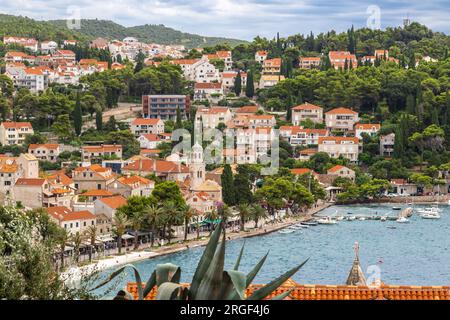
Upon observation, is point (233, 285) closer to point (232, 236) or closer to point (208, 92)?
point (232, 236)

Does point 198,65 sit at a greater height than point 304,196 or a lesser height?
greater

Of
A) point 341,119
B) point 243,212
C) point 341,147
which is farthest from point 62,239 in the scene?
point 341,119

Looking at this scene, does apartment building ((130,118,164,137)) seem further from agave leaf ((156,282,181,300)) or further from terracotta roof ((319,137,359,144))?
agave leaf ((156,282,181,300))

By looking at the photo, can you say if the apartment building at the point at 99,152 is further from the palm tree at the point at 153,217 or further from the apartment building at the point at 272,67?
the apartment building at the point at 272,67

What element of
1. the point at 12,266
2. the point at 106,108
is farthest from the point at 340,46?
the point at 12,266

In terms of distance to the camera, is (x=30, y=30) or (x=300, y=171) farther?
(x=30, y=30)

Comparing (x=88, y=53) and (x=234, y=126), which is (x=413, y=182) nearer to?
(x=234, y=126)
